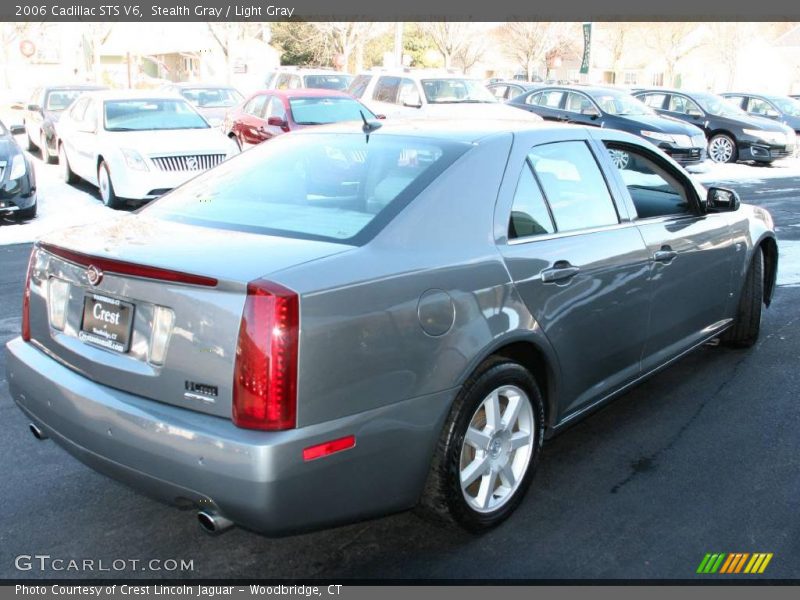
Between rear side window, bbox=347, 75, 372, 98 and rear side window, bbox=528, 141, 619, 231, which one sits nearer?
rear side window, bbox=528, 141, 619, 231

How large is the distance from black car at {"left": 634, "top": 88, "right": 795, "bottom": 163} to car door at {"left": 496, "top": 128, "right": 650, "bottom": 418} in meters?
16.0

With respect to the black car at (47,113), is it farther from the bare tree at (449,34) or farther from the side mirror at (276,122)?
the bare tree at (449,34)

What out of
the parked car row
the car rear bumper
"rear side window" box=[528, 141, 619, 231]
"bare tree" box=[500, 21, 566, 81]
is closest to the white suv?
the parked car row

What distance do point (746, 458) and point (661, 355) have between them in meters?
0.70

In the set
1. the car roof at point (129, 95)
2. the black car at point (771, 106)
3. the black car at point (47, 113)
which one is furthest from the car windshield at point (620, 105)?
the black car at point (47, 113)

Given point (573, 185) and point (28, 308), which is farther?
point (573, 185)

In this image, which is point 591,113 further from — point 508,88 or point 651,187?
point 651,187

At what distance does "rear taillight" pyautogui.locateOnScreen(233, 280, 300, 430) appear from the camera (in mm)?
2623

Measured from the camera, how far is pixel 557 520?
3525 millimetres

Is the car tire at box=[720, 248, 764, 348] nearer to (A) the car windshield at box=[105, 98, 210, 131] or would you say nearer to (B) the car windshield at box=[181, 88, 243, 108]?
(A) the car windshield at box=[105, 98, 210, 131]

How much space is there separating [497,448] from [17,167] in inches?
336

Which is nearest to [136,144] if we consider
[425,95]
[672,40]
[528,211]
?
[425,95]
